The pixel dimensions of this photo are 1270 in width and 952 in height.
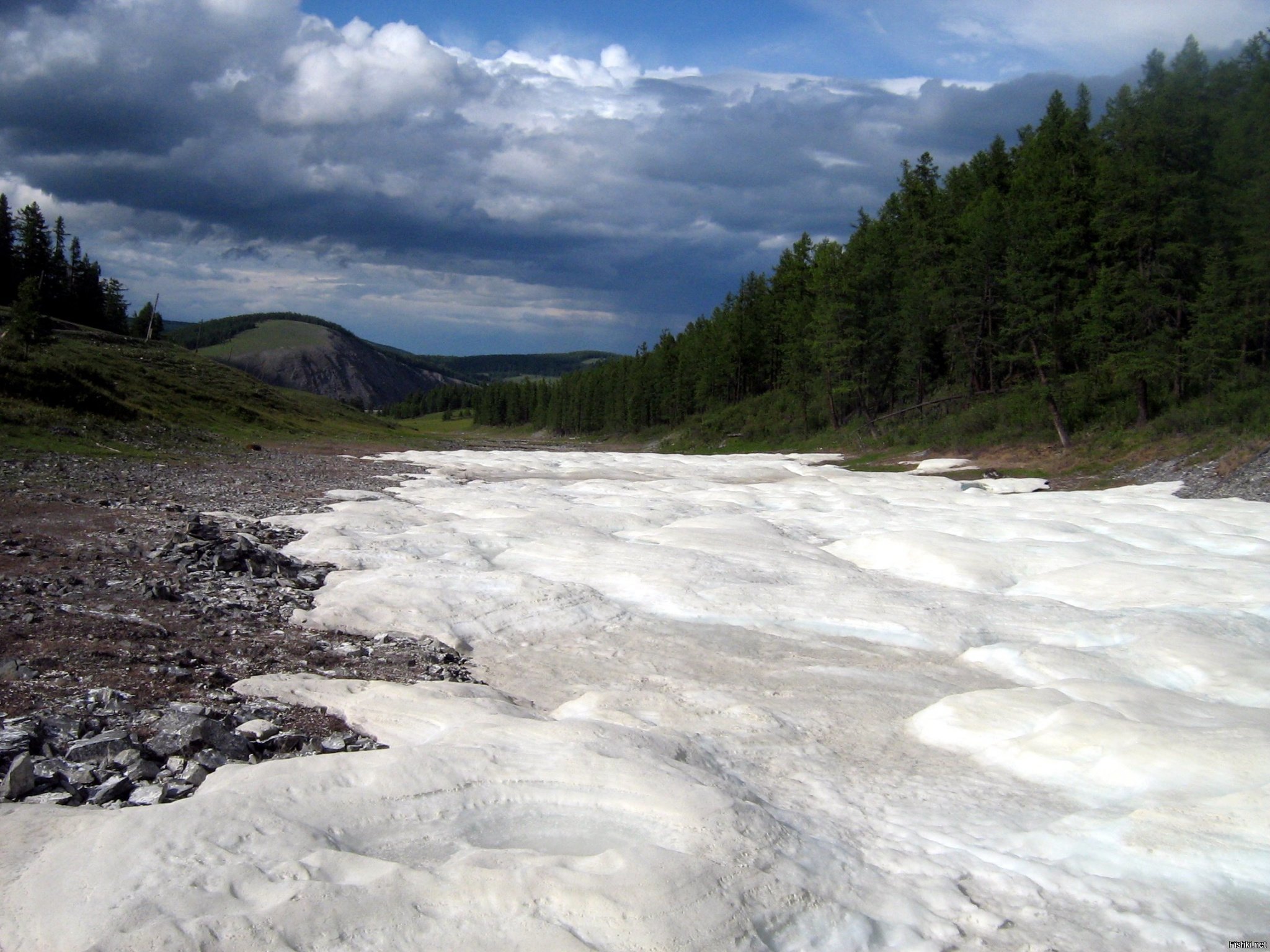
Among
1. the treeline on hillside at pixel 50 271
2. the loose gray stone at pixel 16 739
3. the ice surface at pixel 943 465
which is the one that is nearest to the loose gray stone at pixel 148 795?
the loose gray stone at pixel 16 739

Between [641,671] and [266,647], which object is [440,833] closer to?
[641,671]

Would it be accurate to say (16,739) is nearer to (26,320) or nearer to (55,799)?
(55,799)

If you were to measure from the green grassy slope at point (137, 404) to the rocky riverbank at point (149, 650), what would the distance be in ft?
48.3

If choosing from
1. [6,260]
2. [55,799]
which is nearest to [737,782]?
[55,799]

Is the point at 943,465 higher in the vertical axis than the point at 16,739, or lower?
higher

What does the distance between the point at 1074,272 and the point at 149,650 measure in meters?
55.7

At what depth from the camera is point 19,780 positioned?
5922mm

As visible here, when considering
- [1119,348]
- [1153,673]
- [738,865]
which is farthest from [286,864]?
[1119,348]

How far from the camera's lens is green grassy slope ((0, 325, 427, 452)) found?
106ft

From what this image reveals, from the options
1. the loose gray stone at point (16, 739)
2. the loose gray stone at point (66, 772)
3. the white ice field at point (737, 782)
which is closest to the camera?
the white ice field at point (737, 782)

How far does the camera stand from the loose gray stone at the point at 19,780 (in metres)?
5.85

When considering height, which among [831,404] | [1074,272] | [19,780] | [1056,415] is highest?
[1074,272]

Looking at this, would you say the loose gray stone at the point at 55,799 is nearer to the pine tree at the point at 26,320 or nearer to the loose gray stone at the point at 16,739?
the loose gray stone at the point at 16,739

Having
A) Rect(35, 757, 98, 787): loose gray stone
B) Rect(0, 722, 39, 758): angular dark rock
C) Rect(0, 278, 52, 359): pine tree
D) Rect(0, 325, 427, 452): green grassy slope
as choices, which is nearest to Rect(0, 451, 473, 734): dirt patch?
Rect(0, 722, 39, 758): angular dark rock
